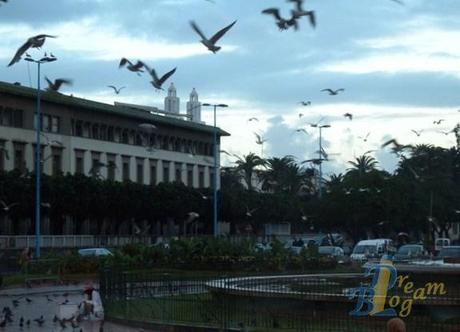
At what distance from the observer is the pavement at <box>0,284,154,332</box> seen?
75.8 ft

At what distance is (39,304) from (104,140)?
2085 inches

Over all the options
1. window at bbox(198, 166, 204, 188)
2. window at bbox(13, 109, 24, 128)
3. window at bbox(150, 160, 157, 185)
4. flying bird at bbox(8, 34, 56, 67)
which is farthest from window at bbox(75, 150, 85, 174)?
flying bird at bbox(8, 34, 56, 67)

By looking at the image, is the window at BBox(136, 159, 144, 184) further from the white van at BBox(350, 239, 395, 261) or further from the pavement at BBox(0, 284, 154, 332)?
the pavement at BBox(0, 284, 154, 332)

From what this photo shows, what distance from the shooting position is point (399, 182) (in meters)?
83.4

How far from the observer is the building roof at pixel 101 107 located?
6850 cm

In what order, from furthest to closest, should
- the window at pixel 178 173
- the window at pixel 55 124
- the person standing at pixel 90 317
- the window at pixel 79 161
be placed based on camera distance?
the window at pixel 178 173
the window at pixel 79 161
the window at pixel 55 124
the person standing at pixel 90 317

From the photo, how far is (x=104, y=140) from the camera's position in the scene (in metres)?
82.1

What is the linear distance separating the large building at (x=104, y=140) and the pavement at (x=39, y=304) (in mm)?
26609

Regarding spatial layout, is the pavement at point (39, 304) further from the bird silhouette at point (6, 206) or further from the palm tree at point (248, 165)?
the palm tree at point (248, 165)

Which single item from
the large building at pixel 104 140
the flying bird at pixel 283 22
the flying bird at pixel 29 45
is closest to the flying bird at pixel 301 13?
the flying bird at pixel 283 22

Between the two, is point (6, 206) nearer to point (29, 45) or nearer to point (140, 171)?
point (140, 171)

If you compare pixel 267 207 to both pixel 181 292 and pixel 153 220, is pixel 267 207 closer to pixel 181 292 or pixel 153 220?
pixel 153 220

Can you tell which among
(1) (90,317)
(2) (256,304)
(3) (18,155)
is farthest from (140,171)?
(1) (90,317)

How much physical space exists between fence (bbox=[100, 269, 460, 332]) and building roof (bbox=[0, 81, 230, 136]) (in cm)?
3734
